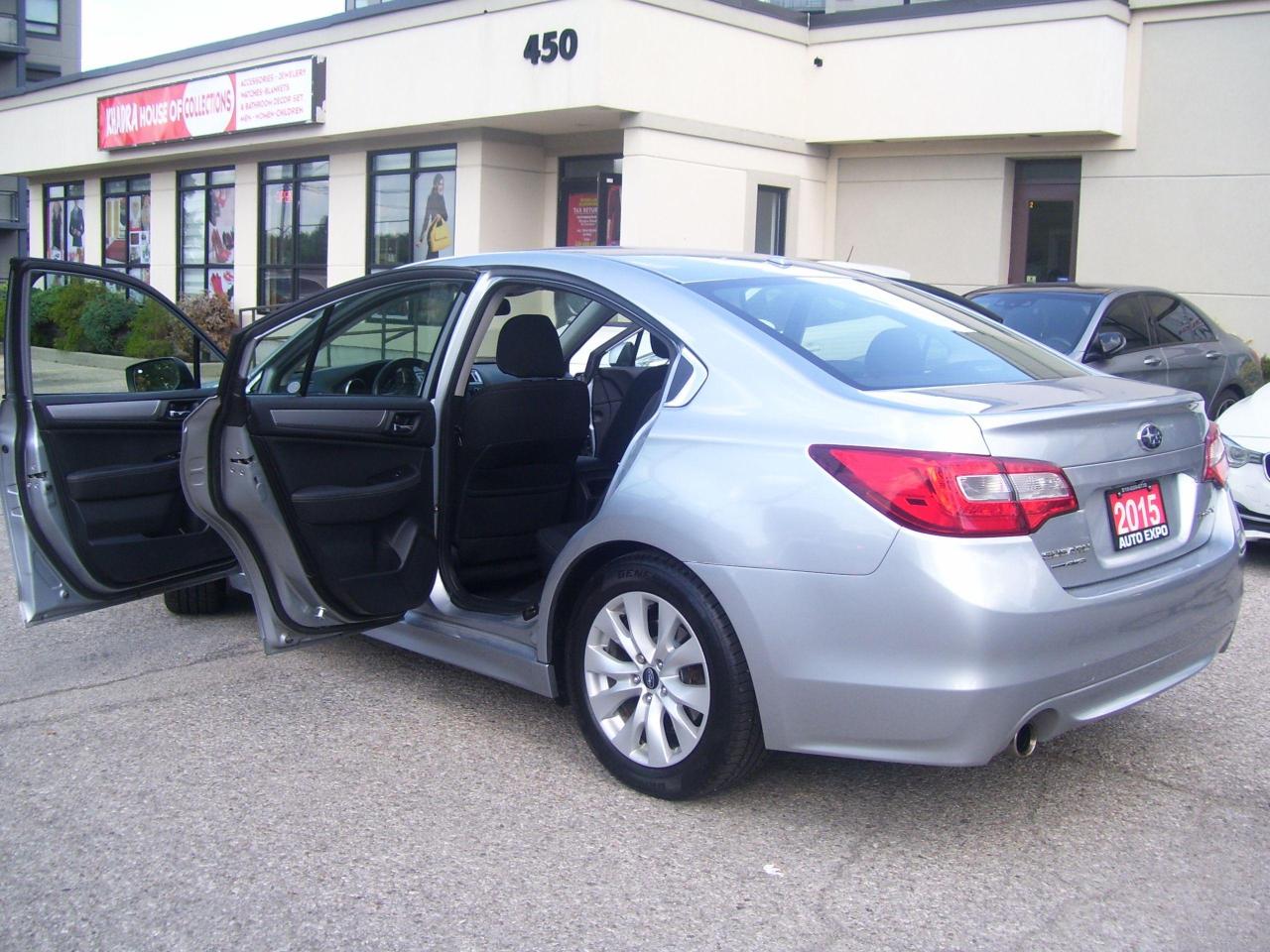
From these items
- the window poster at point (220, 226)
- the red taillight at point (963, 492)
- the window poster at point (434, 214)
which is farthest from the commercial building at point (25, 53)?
the red taillight at point (963, 492)

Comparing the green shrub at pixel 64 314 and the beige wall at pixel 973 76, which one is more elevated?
A: the beige wall at pixel 973 76

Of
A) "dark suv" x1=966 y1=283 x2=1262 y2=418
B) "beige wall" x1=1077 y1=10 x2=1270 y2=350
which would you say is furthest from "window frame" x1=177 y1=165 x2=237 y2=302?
"dark suv" x1=966 y1=283 x2=1262 y2=418

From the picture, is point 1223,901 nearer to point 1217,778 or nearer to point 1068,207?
point 1217,778

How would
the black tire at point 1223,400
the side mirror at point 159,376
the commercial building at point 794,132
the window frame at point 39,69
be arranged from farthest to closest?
the window frame at point 39,69 < the commercial building at point 794,132 < the black tire at point 1223,400 < the side mirror at point 159,376

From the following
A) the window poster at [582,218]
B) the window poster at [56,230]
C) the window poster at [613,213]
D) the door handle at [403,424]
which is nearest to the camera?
the door handle at [403,424]

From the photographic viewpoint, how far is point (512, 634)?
14.6ft

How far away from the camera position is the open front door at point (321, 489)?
418 centimetres

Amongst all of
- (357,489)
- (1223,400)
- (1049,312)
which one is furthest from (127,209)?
(357,489)

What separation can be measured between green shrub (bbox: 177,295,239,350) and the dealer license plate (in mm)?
19219

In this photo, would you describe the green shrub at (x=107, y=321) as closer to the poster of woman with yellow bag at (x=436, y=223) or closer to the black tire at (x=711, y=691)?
the poster of woman with yellow bag at (x=436, y=223)

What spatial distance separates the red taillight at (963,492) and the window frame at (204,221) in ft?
71.2

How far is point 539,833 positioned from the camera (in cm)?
381

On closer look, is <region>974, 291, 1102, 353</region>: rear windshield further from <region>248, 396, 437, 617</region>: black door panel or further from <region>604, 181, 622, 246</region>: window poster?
<region>604, 181, 622, 246</region>: window poster

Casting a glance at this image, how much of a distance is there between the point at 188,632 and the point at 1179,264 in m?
13.5
